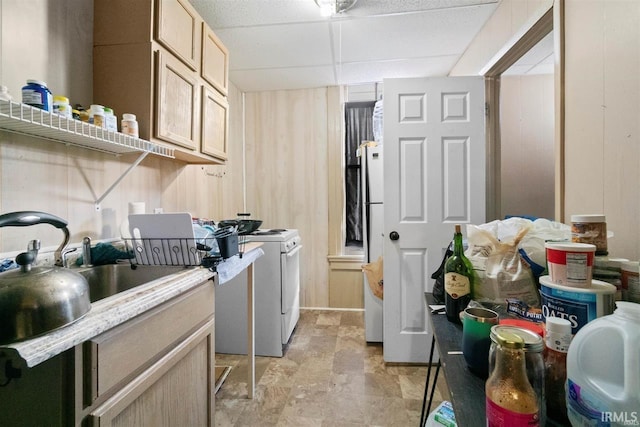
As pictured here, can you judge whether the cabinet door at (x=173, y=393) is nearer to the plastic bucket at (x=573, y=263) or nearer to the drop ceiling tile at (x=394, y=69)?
the plastic bucket at (x=573, y=263)

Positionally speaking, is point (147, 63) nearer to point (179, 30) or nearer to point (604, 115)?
point (179, 30)

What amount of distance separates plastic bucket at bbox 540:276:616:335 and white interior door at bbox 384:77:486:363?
4.64 ft

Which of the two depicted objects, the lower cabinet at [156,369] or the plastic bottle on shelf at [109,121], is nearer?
the lower cabinet at [156,369]

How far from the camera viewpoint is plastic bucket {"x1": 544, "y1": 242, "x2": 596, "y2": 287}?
615mm

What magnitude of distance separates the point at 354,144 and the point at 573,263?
8.85 ft

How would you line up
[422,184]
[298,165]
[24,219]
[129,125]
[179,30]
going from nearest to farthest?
[24,219]
[129,125]
[179,30]
[422,184]
[298,165]

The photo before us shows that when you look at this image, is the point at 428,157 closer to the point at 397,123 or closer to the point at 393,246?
the point at 397,123

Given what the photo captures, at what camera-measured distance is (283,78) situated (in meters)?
2.86

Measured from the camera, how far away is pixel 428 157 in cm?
202

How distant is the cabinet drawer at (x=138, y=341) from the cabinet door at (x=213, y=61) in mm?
1359

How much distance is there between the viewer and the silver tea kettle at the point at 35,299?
0.54m

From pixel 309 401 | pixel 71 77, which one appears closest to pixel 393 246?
pixel 309 401

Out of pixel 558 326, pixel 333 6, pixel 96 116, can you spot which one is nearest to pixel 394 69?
pixel 333 6

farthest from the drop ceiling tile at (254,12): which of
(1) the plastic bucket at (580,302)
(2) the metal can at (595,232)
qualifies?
(1) the plastic bucket at (580,302)
